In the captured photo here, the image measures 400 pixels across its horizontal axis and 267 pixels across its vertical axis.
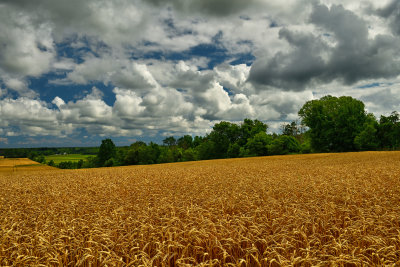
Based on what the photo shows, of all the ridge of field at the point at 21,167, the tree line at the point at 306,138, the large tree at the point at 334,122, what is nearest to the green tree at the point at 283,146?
the tree line at the point at 306,138

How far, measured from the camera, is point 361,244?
13.3 ft

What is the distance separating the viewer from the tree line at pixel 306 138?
5972 centimetres

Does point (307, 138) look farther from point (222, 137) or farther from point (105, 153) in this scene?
point (105, 153)

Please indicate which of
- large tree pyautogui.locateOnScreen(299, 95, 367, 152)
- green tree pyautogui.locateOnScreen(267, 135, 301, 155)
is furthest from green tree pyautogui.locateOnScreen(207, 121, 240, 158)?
large tree pyautogui.locateOnScreen(299, 95, 367, 152)

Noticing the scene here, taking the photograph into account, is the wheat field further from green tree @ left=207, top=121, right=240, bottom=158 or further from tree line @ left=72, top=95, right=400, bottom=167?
green tree @ left=207, top=121, right=240, bottom=158

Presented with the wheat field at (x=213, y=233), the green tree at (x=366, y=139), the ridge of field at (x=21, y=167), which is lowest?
→ the ridge of field at (x=21, y=167)

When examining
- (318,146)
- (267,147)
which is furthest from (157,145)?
(318,146)

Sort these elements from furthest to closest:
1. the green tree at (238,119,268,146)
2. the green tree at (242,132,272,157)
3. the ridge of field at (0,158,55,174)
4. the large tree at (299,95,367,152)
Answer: the green tree at (238,119,268,146) < the green tree at (242,132,272,157) < the large tree at (299,95,367,152) < the ridge of field at (0,158,55,174)

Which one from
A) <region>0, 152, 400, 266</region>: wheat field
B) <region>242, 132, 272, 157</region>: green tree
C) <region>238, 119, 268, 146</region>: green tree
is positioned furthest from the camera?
<region>238, 119, 268, 146</region>: green tree

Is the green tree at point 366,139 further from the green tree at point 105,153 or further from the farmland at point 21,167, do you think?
the green tree at point 105,153

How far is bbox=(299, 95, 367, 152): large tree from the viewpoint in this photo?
5947cm

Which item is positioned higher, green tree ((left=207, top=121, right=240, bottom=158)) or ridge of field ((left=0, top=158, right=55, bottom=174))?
green tree ((left=207, top=121, right=240, bottom=158))

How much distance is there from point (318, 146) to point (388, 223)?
63974mm

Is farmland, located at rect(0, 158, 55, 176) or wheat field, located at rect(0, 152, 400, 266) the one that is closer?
wheat field, located at rect(0, 152, 400, 266)
